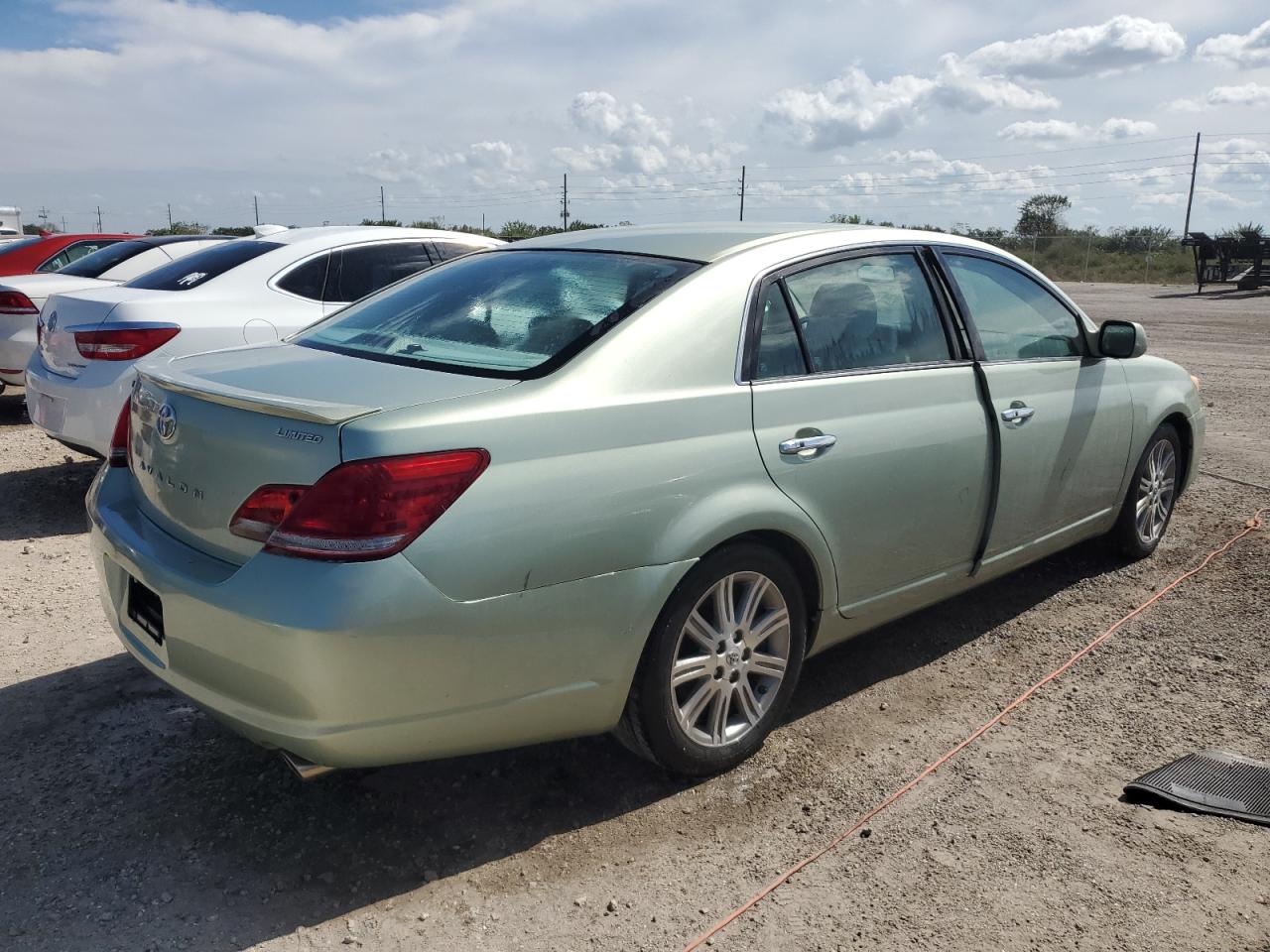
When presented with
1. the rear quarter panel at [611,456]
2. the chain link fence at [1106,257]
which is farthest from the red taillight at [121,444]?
the chain link fence at [1106,257]

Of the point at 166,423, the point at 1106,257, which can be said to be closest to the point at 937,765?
the point at 166,423

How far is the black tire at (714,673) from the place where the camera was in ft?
9.78

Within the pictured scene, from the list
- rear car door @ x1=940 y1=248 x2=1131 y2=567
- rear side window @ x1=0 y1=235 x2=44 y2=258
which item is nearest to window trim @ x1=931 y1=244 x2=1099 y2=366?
rear car door @ x1=940 y1=248 x2=1131 y2=567

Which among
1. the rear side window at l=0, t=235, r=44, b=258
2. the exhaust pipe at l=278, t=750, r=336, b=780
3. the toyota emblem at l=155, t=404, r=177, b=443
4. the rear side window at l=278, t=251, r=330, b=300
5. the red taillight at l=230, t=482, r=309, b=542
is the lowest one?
the exhaust pipe at l=278, t=750, r=336, b=780

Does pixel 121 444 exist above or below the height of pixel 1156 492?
above

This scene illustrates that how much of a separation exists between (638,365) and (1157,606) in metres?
3.02

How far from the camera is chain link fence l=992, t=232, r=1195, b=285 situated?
1608 inches

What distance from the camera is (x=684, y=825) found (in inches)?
120

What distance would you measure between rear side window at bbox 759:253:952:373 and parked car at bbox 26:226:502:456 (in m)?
2.82

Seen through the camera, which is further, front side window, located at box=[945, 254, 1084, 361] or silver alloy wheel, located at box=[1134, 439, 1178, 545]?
silver alloy wheel, located at box=[1134, 439, 1178, 545]

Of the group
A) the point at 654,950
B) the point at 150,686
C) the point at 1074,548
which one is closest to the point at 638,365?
the point at 654,950

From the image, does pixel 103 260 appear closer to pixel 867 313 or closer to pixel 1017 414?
pixel 867 313

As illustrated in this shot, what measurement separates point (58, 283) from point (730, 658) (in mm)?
7667

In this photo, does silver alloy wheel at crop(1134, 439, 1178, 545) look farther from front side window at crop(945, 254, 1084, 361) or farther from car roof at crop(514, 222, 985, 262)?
car roof at crop(514, 222, 985, 262)
